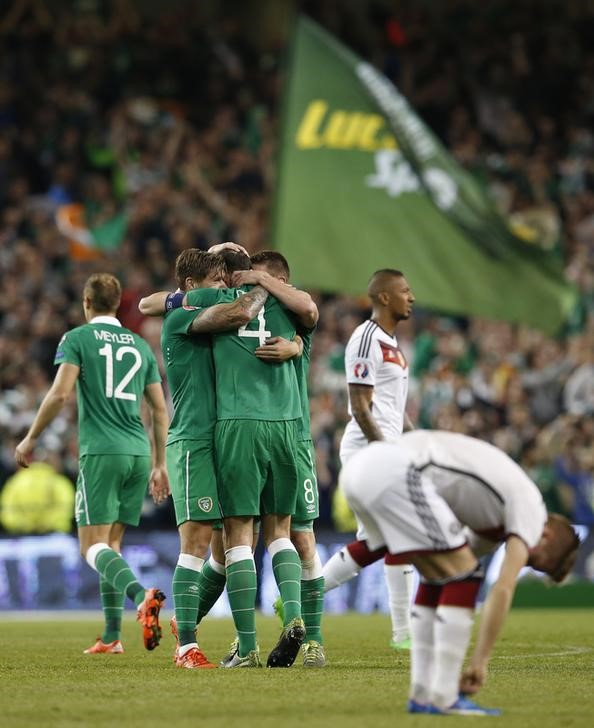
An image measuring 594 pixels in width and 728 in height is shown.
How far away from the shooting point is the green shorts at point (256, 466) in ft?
26.9

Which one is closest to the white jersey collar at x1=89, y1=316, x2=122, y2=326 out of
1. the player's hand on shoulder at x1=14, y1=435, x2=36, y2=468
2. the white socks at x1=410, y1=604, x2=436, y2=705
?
the player's hand on shoulder at x1=14, y1=435, x2=36, y2=468

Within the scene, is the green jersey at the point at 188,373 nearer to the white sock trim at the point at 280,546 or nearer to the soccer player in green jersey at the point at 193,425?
the soccer player in green jersey at the point at 193,425

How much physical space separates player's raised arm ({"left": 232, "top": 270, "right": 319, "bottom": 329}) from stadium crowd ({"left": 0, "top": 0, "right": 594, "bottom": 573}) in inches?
Result: 329

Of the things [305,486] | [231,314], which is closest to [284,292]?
[231,314]

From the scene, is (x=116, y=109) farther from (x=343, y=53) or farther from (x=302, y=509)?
(x=302, y=509)

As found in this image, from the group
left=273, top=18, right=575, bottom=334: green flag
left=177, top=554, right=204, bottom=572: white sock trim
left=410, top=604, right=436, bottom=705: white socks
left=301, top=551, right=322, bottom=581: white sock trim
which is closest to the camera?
left=410, top=604, right=436, bottom=705: white socks

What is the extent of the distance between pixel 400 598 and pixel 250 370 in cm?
248

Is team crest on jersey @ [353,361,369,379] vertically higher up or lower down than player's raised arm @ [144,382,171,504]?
higher up

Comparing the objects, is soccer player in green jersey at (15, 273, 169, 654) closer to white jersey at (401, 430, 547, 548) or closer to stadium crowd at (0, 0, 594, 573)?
white jersey at (401, 430, 547, 548)

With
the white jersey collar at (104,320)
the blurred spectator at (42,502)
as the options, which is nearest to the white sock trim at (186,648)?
the white jersey collar at (104,320)

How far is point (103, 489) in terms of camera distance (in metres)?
9.92

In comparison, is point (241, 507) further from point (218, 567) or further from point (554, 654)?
point (554, 654)

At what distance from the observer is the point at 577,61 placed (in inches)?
1019

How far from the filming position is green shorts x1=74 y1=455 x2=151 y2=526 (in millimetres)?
9906
